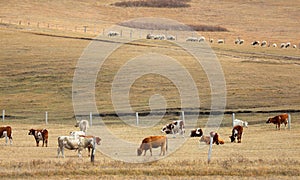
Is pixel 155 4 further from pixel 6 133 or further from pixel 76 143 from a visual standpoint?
pixel 76 143

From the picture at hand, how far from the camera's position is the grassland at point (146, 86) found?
2098cm

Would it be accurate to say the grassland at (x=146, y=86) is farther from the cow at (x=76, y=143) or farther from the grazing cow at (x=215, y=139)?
the grazing cow at (x=215, y=139)

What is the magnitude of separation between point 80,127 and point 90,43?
50932 mm

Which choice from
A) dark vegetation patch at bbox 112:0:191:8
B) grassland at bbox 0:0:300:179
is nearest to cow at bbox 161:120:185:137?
grassland at bbox 0:0:300:179

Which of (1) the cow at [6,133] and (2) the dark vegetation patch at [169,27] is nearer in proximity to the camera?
(1) the cow at [6,133]

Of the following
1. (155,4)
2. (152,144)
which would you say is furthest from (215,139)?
(155,4)

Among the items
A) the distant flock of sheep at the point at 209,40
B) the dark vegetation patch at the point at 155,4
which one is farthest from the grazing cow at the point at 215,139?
the dark vegetation patch at the point at 155,4

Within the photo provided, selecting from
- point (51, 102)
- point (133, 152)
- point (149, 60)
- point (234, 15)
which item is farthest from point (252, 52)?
point (133, 152)

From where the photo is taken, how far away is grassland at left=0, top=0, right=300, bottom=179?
68.8 feet

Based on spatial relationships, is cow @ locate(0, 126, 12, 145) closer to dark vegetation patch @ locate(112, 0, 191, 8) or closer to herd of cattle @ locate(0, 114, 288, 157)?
herd of cattle @ locate(0, 114, 288, 157)

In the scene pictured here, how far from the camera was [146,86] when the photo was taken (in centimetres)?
5738

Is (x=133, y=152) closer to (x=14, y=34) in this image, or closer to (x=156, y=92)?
(x=156, y=92)

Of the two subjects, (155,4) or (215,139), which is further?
(155,4)

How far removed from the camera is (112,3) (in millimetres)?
144375
